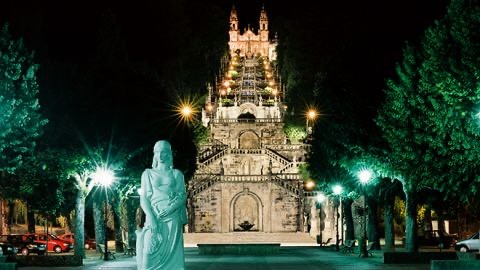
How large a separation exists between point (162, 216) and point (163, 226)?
21 cm

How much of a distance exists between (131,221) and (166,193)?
4074cm

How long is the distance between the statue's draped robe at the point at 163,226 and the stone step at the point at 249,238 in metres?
68.2

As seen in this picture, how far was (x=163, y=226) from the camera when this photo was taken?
15.7m

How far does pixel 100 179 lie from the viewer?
43438mm

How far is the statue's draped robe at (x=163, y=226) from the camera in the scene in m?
15.6

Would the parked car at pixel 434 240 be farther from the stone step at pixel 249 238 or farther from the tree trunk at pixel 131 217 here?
the tree trunk at pixel 131 217

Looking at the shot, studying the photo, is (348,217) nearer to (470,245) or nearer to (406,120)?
(470,245)

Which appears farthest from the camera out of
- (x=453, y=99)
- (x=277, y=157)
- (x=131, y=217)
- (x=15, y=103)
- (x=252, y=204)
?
(x=277, y=157)

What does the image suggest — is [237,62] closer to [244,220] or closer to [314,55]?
[314,55]

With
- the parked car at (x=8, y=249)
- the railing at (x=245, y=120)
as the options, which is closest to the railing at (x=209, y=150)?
the railing at (x=245, y=120)

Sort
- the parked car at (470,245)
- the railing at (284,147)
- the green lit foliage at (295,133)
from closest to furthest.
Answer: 1. the parked car at (470,245)
2. the railing at (284,147)
3. the green lit foliage at (295,133)

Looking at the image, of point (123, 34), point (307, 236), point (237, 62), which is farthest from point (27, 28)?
point (237, 62)

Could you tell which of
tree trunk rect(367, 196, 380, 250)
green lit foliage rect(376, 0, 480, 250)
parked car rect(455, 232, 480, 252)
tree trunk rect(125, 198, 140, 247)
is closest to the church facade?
tree trunk rect(367, 196, 380, 250)

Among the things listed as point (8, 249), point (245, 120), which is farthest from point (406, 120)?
point (245, 120)
